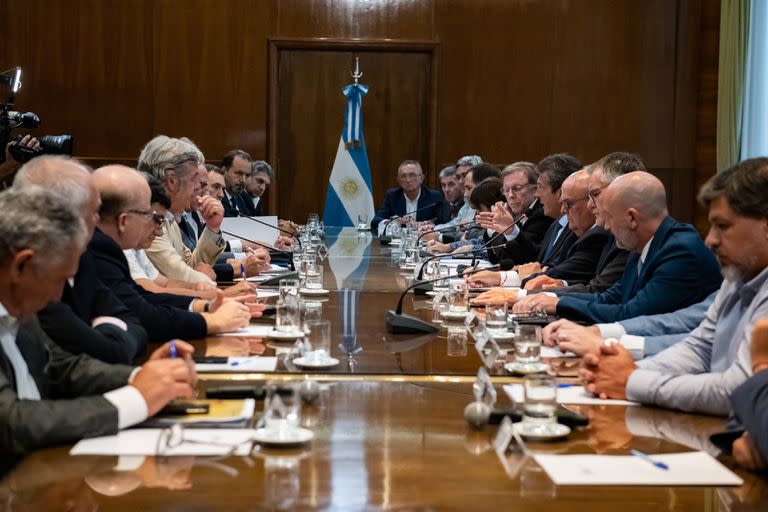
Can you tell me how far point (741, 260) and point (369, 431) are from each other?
0.98 metres

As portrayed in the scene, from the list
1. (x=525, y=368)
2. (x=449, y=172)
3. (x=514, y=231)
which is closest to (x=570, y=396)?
(x=525, y=368)

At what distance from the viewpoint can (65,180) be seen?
8.19ft

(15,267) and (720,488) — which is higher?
(15,267)

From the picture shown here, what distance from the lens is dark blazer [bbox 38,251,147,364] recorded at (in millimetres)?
2432

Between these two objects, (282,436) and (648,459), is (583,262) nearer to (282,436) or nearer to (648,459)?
(648,459)

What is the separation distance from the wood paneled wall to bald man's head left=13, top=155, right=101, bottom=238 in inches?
326

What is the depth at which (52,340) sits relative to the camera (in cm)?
242

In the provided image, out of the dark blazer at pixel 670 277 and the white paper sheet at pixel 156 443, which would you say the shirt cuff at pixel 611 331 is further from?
the white paper sheet at pixel 156 443

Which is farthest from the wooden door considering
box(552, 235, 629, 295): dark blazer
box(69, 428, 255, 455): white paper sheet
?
box(69, 428, 255, 455): white paper sheet

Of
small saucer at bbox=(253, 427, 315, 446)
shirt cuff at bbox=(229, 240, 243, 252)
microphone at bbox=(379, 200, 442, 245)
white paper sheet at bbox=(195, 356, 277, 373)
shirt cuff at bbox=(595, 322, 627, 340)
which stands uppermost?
microphone at bbox=(379, 200, 442, 245)

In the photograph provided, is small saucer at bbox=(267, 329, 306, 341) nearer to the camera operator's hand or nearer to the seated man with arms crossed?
the seated man with arms crossed

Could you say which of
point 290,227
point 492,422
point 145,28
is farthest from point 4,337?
point 145,28

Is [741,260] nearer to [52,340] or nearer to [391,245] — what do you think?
[52,340]

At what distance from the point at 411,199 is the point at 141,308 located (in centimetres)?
705
